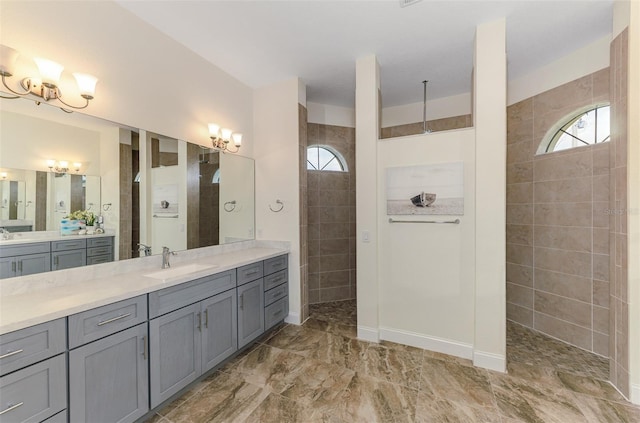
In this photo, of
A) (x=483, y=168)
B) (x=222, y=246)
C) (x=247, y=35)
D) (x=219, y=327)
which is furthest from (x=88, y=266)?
(x=483, y=168)

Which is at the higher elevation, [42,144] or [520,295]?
[42,144]

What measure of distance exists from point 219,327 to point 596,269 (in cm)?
351

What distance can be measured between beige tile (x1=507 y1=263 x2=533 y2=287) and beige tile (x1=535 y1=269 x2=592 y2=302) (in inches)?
2.9

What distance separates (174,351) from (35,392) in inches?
27.2

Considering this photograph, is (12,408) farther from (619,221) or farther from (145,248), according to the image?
(619,221)

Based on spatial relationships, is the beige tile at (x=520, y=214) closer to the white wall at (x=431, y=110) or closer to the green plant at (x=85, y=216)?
the white wall at (x=431, y=110)

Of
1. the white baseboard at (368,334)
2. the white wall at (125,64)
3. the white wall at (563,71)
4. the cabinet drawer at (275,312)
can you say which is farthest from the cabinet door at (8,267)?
the white wall at (563,71)

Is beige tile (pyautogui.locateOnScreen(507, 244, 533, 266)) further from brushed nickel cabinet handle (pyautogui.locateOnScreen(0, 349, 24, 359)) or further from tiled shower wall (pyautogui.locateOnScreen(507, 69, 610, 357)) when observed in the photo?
brushed nickel cabinet handle (pyautogui.locateOnScreen(0, 349, 24, 359))

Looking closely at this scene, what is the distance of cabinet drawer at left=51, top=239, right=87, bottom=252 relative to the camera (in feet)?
5.44

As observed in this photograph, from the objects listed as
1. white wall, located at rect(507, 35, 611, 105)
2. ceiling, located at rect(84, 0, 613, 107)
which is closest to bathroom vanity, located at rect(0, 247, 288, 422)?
ceiling, located at rect(84, 0, 613, 107)

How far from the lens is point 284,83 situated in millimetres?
3156

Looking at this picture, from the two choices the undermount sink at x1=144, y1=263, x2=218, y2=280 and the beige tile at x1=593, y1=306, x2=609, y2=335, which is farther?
the beige tile at x1=593, y1=306, x2=609, y2=335
